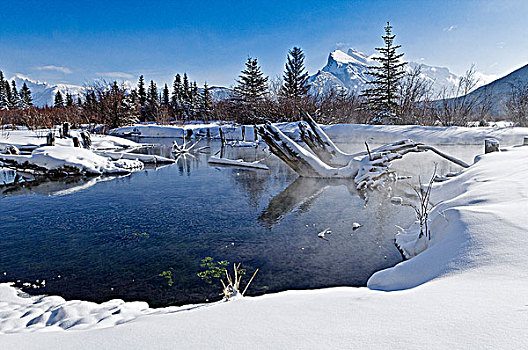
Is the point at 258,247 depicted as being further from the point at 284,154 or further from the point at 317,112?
the point at 317,112

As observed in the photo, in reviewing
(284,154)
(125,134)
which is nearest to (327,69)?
(125,134)

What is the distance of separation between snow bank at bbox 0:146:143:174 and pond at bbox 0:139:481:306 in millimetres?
2531

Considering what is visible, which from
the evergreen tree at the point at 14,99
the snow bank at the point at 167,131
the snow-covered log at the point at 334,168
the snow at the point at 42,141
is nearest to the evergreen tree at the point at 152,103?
the snow bank at the point at 167,131

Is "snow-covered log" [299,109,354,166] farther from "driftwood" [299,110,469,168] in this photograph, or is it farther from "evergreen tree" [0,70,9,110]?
"evergreen tree" [0,70,9,110]

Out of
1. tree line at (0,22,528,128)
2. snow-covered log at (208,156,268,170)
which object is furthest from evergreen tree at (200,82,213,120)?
snow-covered log at (208,156,268,170)

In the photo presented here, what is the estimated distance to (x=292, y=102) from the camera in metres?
32.8

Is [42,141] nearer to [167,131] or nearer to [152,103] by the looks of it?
[167,131]

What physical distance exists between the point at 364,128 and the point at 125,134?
28.5m

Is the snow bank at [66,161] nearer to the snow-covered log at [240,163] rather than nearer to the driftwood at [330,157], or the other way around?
the snow-covered log at [240,163]

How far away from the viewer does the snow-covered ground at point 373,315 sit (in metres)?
1.55

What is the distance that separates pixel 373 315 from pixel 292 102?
105ft

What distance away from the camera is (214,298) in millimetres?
4012

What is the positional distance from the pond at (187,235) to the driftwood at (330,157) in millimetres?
606

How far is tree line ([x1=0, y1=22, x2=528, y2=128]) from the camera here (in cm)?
2483
